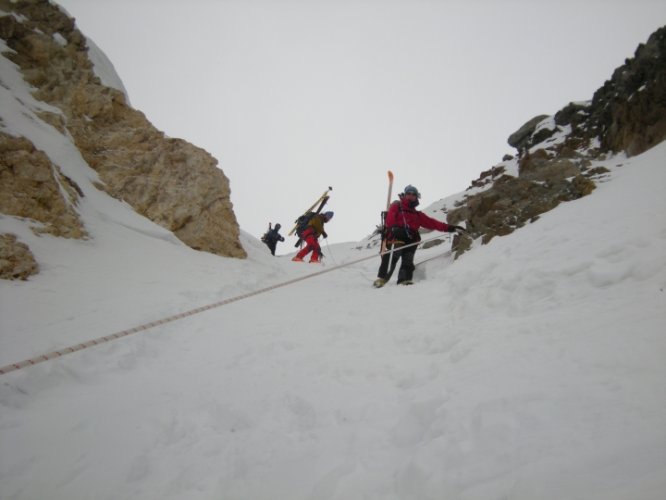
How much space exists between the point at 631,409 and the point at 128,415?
324cm

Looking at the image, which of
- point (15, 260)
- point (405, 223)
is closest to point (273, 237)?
point (405, 223)

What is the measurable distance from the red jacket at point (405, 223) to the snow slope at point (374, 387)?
2531 mm

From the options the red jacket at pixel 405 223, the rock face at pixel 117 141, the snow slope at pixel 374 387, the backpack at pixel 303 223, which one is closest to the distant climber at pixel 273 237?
the backpack at pixel 303 223

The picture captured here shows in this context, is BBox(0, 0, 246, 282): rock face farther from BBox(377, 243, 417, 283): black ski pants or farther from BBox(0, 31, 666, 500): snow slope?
BBox(377, 243, 417, 283): black ski pants

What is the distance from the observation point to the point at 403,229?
25.4 feet

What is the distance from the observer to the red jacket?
Answer: 7758 millimetres

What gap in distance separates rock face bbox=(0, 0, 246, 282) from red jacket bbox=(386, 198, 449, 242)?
4.80 meters

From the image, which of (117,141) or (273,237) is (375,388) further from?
(273,237)

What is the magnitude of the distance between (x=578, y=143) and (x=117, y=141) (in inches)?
741

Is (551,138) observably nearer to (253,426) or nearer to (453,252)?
(453,252)

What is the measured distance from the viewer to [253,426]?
246cm

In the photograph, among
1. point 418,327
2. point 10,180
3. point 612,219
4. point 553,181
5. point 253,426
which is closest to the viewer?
point 253,426

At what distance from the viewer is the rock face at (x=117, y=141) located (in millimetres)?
9117

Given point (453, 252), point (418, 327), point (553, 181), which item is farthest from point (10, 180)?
point (553, 181)
